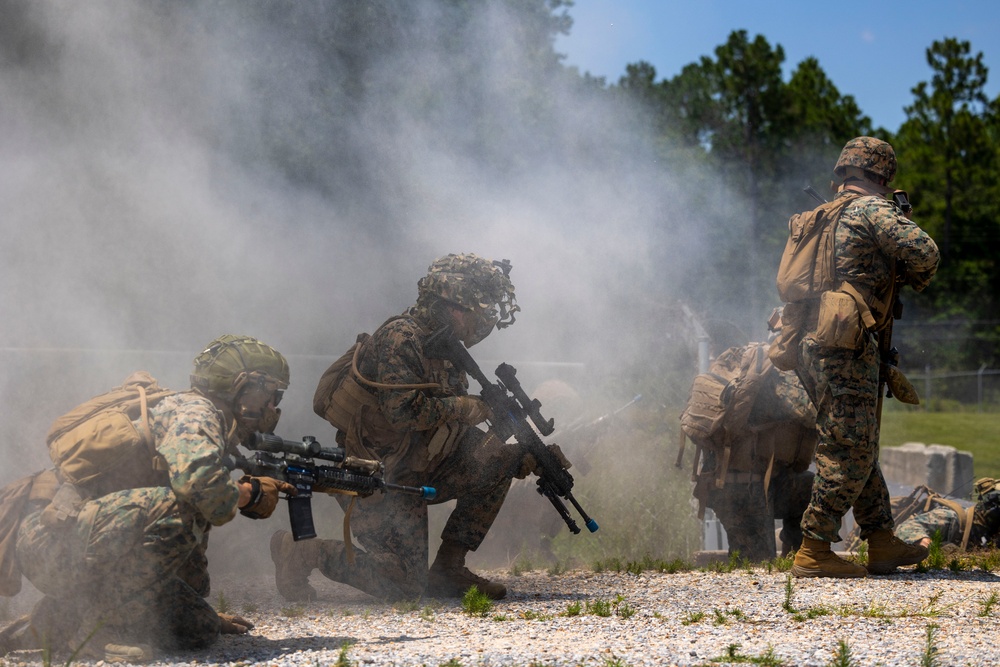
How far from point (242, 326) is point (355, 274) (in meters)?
1.19

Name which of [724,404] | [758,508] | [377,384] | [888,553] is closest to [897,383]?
[888,553]

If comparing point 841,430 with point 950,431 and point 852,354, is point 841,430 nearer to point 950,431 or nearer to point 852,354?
point 852,354

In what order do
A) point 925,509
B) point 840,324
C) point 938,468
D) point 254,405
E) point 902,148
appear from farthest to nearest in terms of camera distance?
point 902,148 → point 938,468 → point 925,509 → point 840,324 → point 254,405

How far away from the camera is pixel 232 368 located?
14.0 ft

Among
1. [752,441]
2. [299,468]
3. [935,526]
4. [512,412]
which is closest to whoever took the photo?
[299,468]

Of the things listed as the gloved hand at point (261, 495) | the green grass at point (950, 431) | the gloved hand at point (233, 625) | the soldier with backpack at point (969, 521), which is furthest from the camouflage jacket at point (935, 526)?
the green grass at point (950, 431)

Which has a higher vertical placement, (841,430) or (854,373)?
(854,373)

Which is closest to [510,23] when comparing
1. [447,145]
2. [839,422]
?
[447,145]

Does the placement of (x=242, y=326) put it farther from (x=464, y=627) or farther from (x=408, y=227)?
(x=464, y=627)

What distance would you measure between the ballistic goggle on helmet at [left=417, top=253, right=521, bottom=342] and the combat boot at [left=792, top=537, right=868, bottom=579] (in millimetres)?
1903

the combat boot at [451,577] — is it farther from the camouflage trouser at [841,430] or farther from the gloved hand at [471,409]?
the camouflage trouser at [841,430]

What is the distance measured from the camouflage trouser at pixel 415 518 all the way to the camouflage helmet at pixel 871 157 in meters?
2.31

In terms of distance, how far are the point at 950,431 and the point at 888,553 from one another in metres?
15.5

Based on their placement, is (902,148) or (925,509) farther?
(902,148)
